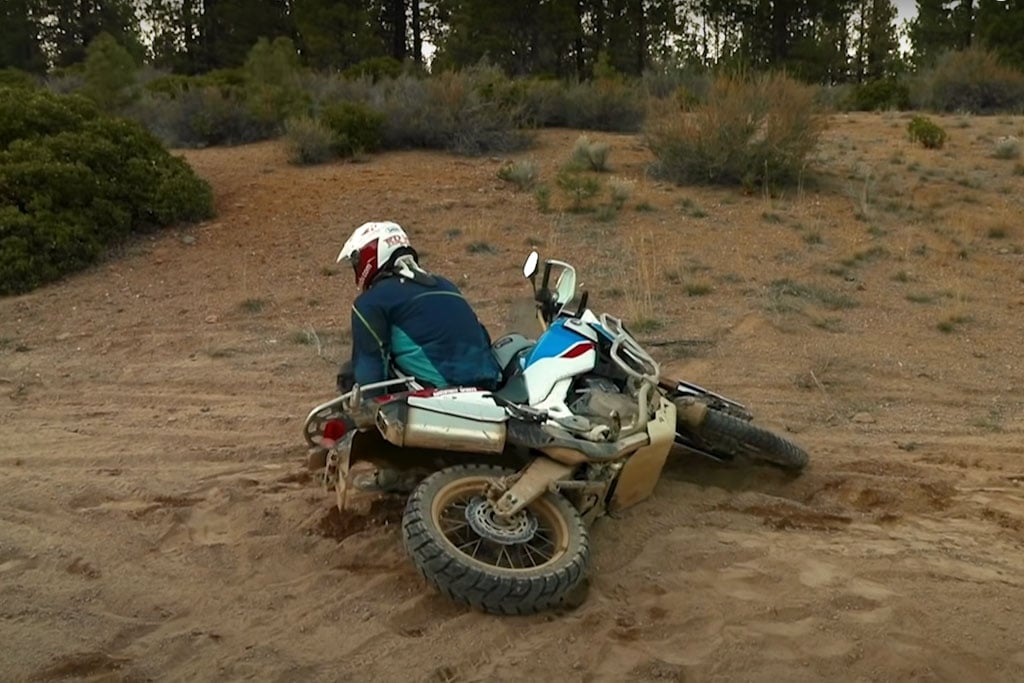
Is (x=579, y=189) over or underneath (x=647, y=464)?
over

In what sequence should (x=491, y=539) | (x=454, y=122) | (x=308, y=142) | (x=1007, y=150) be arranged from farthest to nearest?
1. (x=454, y=122)
2. (x=1007, y=150)
3. (x=308, y=142)
4. (x=491, y=539)

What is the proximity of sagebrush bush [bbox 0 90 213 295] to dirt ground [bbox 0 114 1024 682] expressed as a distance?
32 cm

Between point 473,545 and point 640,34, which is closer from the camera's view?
point 473,545

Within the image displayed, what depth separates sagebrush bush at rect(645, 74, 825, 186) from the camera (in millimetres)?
13547

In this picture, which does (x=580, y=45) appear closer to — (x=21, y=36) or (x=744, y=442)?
(x=21, y=36)

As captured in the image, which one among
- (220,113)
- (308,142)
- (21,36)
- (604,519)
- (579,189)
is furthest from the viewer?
(21,36)

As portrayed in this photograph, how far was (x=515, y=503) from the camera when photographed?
14.3 ft

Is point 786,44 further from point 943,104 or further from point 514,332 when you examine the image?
point 514,332

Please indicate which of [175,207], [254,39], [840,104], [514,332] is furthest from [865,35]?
[514,332]

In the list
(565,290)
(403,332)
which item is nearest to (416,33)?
(565,290)

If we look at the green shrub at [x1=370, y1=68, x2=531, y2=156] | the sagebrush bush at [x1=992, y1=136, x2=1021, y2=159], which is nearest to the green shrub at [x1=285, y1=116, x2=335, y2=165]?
the green shrub at [x1=370, y1=68, x2=531, y2=156]

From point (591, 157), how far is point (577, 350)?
31.8 feet

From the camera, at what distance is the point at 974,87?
22.0 meters

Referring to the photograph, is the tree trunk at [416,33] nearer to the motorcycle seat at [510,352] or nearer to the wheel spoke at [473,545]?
the motorcycle seat at [510,352]
